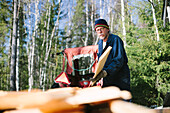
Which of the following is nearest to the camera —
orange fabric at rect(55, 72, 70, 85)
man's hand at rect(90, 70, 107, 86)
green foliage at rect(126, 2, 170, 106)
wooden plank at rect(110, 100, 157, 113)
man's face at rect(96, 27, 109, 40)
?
wooden plank at rect(110, 100, 157, 113)

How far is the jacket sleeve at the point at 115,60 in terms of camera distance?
1.19 metres

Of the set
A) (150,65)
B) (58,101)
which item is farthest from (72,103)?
(150,65)

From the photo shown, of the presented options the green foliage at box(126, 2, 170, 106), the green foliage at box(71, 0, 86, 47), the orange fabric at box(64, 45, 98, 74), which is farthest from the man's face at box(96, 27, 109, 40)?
the green foliage at box(71, 0, 86, 47)

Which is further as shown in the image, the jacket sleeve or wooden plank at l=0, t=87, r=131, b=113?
the jacket sleeve

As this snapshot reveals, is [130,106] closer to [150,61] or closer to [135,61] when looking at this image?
[150,61]

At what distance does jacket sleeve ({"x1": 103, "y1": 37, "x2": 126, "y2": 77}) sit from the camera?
3.89 ft

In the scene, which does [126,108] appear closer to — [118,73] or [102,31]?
[118,73]

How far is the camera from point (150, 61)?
A: 5.00 meters

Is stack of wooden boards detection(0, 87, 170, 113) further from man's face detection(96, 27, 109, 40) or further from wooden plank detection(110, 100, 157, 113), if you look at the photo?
man's face detection(96, 27, 109, 40)

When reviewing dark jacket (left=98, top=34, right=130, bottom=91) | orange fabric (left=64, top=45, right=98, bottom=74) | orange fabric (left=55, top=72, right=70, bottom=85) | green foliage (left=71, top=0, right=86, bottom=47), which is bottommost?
orange fabric (left=55, top=72, right=70, bottom=85)

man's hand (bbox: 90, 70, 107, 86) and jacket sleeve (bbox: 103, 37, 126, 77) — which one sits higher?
jacket sleeve (bbox: 103, 37, 126, 77)

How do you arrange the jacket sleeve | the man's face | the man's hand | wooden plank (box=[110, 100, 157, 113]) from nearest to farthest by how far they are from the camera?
wooden plank (box=[110, 100, 157, 113]) → the man's hand → the jacket sleeve → the man's face

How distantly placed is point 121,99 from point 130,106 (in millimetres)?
69

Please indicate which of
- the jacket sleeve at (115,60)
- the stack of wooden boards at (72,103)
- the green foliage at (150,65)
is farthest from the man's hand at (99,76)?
the green foliage at (150,65)
